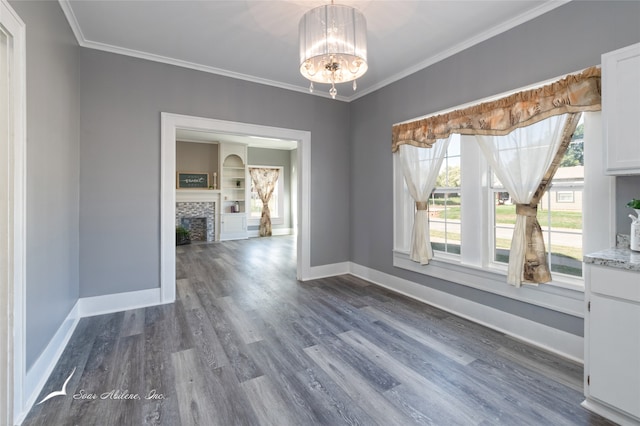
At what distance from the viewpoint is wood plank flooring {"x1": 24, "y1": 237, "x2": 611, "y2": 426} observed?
5.50ft

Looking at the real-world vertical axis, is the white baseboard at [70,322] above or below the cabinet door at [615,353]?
below

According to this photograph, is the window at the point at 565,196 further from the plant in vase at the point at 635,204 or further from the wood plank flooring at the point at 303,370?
the wood plank flooring at the point at 303,370

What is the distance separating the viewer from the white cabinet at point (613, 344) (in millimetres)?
1518

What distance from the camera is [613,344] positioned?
5.21 feet

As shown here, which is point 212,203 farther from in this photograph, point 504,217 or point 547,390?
point 547,390

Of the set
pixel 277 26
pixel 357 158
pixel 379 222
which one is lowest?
pixel 379 222

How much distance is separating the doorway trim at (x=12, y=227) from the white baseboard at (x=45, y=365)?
7cm

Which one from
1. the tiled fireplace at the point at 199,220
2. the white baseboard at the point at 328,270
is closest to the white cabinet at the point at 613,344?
the white baseboard at the point at 328,270

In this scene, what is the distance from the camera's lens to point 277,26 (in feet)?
8.85

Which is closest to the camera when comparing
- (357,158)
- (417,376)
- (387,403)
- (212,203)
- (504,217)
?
(387,403)

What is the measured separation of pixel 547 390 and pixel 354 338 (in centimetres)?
135

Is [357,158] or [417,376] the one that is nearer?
[417,376]

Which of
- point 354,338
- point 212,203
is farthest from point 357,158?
point 212,203

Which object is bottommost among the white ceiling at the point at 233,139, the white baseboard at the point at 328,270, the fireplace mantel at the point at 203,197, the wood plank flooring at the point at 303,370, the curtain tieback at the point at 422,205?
the wood plank flooring at the point at 303,370
